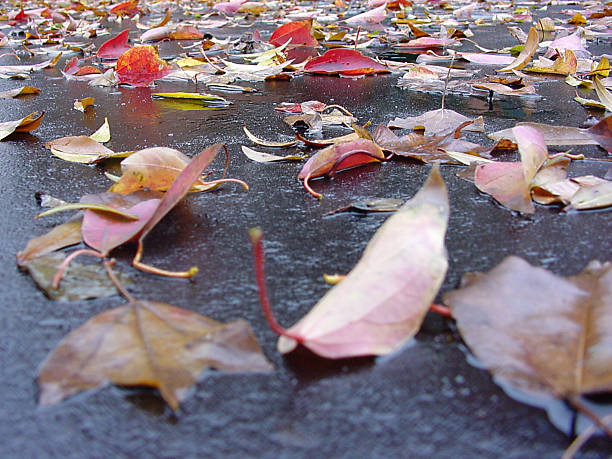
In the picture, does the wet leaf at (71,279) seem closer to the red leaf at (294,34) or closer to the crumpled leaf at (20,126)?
the crumpled leaf at (20,126)

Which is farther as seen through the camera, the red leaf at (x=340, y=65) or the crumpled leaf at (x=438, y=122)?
the red leaf at (x=340, y=65)

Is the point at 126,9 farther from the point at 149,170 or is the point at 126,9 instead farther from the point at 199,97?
the point at 149,170

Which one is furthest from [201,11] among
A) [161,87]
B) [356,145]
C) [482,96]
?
[356,145]

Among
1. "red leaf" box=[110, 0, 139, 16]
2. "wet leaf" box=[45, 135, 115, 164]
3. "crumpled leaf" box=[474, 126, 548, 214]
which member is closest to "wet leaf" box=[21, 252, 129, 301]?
"wet leaf" box=[45, 135, 115, 164]

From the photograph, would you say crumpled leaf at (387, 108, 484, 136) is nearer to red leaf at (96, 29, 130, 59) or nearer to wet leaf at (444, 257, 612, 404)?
wet leaf at (444, 257, 612, 404)

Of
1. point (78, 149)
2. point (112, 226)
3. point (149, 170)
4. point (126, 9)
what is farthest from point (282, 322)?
point (126, 9)

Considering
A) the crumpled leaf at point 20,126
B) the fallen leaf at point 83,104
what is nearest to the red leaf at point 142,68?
the fallen leaf at point 83,104
